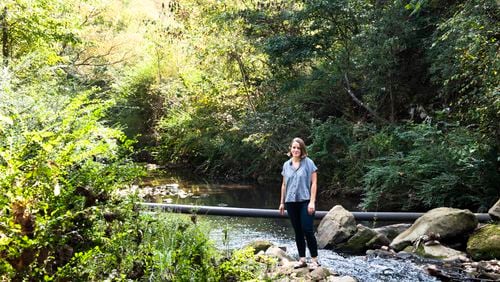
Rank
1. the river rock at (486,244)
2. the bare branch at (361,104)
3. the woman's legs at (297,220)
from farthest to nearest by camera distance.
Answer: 1. the bare branch at (361,104)
2. the river rock at (486,244)
3. the woman's legs at (297,220)

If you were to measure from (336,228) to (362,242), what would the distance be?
423 millimetres

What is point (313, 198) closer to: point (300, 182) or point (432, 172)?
point (300, 182)

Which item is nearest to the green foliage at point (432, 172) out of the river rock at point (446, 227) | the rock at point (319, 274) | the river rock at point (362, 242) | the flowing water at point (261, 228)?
the flowing water at point (261, 228)

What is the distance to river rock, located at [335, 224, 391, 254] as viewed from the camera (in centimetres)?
711

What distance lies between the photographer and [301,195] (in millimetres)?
5586

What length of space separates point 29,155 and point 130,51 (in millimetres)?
21670

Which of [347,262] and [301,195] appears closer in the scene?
[301,195]

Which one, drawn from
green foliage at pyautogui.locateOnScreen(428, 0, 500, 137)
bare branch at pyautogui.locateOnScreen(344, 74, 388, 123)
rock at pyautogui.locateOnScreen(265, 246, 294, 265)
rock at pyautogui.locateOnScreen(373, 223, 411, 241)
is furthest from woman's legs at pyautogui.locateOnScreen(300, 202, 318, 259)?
bare branch at pyautogui.locateOnScreen(344, 74, 388, 123)

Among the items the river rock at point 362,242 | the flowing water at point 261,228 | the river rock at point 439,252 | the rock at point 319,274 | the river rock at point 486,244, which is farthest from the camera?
the river rock at point 362,242

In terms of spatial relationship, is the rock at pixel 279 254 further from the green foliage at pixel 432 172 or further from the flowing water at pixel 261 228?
the green foliage at pixel 432 172

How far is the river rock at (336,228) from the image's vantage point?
7.25 meters

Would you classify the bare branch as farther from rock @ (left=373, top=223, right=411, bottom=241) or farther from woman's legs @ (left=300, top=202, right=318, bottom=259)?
woman's legs @ (left=300, top=202, right=318, bottom=259)

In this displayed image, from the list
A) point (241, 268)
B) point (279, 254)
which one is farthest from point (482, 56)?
point (241, 268)

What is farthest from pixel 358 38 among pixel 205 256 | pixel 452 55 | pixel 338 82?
pixel 205 256
